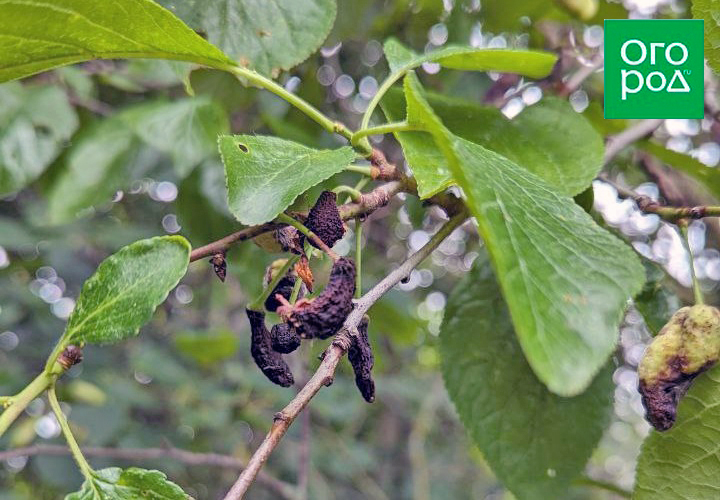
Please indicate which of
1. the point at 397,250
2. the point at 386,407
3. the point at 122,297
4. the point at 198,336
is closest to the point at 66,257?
the point at 198,336

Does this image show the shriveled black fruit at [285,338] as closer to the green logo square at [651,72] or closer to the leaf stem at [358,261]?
the leaf stem at [358,261]

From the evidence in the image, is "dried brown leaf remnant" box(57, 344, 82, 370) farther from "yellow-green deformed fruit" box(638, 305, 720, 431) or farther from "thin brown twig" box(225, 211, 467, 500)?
"yellow-green deformed fruit" box(638, 305, 720, 431)

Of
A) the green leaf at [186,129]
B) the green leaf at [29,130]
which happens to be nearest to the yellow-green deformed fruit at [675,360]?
the green leaf at [186,129]

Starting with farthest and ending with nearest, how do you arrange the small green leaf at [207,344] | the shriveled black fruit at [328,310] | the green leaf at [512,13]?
the small green leaf at [207,344] < the green leaf at [512,13] < the shriveled black fruit at [328,310]

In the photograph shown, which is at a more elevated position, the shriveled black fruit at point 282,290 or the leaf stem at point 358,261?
the leaf stem at point 358,261

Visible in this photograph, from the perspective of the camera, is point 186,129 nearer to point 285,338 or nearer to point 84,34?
point 84,34
